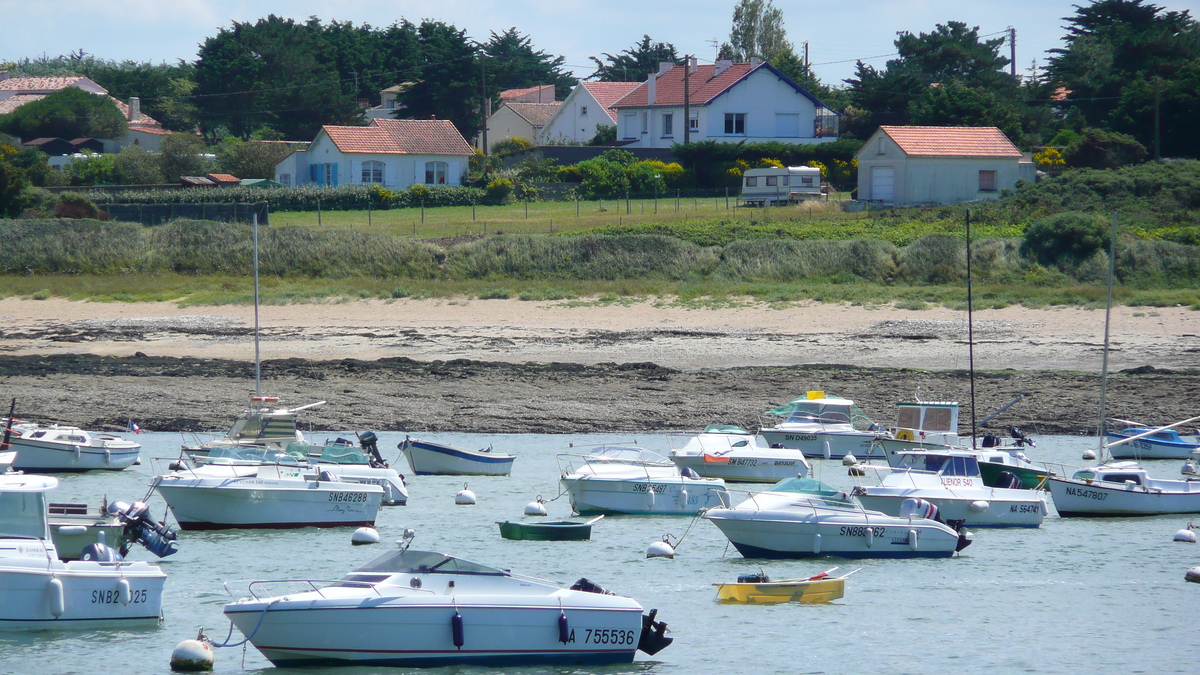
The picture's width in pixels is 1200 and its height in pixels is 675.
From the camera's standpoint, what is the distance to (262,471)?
2211 cm

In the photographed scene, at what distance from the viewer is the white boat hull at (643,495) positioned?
23.9m

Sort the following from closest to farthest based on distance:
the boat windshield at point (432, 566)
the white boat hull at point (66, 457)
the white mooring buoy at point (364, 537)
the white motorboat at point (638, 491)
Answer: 1. the boat windshield at point (432, 566)
2. the white mooring buoy at point (364, 537)
3. the white motorboat at point (638, 491)
4. the white boat hull at point (66, 457)

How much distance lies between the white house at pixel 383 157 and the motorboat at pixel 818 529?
59.9 meters

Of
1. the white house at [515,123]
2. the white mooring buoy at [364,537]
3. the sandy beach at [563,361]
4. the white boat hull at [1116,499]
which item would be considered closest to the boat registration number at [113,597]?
the white mooring buoy at [364,537]

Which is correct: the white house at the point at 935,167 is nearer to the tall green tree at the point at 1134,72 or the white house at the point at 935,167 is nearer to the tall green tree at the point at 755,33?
the tall green tree at the point at 1134,72

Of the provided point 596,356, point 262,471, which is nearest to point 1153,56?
point 596,356

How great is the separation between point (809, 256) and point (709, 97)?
3681 cm

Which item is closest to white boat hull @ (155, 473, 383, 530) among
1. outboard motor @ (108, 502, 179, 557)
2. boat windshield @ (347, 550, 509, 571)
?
outboard motor @ (108, 502, 179, 557)

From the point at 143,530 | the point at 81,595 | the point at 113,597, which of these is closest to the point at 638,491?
the point at 143,530

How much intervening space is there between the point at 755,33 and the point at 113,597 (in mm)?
113460

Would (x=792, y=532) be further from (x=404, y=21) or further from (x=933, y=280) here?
(x=404, y=21)

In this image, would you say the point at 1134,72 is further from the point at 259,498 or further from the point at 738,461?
the point at 259,498

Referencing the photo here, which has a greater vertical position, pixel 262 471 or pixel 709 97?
pixel 709 97

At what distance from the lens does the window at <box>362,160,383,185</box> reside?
255 feet
